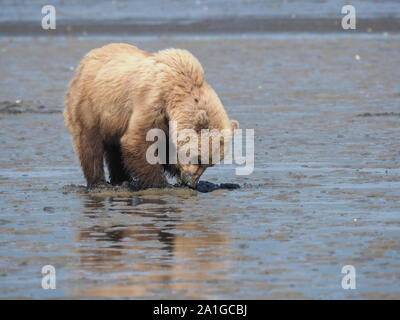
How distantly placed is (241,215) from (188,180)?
1.07 metres

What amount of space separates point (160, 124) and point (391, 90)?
805 centimetres

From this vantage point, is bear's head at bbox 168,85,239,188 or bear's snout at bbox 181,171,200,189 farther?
bear's snout at bbox 181,171,200,189

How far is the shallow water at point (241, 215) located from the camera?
6.84 metres

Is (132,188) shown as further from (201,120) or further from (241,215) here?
(241,215)

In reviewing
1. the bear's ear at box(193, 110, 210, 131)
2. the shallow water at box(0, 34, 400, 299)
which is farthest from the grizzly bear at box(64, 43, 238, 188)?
the shallow water at box(0, 34, 400, 299)

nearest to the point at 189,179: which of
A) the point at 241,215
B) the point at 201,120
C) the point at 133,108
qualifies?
the point at 201,120

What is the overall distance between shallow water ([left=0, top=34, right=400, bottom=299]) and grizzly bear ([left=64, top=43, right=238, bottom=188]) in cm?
29

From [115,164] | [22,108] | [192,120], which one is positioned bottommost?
[22,108]

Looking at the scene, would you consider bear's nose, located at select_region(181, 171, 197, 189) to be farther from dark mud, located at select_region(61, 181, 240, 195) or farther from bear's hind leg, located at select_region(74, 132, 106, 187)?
bear's hind leg, located at select_region(74, 132, 106, 187)

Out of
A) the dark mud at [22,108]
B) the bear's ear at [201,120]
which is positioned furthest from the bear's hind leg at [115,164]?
the dark mud at [22,108]

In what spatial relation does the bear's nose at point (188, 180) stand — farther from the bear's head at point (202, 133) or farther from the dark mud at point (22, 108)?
the dark mud at point (22, 108)

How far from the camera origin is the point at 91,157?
34.6ft

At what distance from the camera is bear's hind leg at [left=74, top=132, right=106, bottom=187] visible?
415 inches

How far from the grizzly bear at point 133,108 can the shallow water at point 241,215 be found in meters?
0.29
